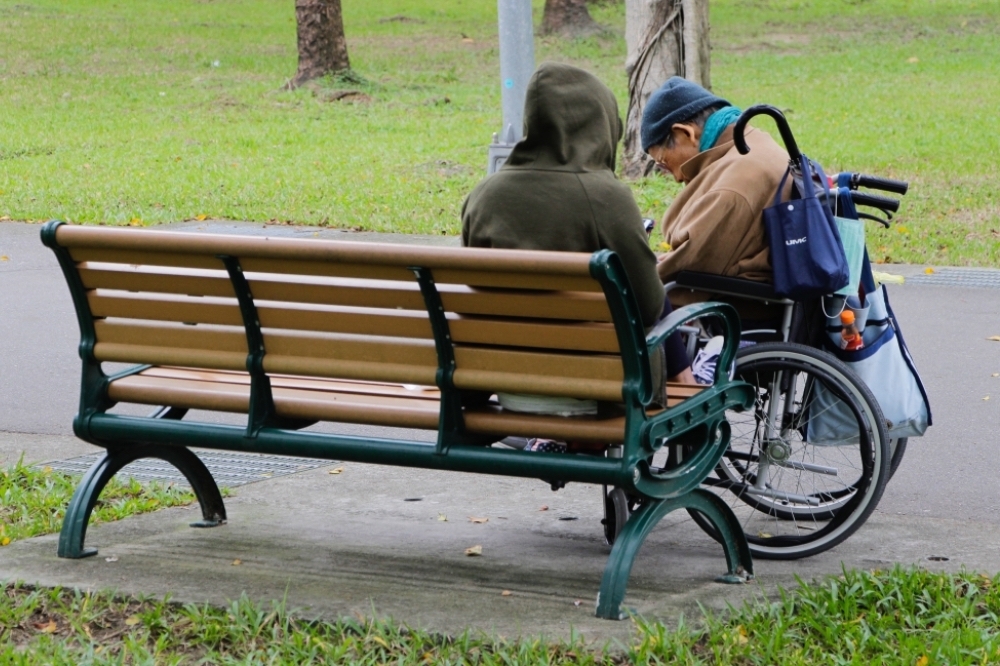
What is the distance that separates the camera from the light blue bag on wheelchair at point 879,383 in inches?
172

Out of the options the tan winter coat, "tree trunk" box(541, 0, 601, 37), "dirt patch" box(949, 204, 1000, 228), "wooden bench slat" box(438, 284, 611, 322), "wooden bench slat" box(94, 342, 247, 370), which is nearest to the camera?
"wooden bench slat" box(438, 284, 611, 322)

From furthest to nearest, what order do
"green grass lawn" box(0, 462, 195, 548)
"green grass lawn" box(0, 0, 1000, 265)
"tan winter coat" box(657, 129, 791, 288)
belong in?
1. "green grass lawn" box(0, 0, 1000, 265)
2. "green grass lawn" box(0, 462, 195, 548)
3. "tan winter coat" box(657, 129, 791, 288)

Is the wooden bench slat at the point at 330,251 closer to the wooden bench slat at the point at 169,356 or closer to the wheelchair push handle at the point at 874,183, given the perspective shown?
the wooden bench slat at the point at 169,356

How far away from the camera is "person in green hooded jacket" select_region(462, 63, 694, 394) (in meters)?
3.77

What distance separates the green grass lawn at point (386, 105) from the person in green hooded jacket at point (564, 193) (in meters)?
6.48

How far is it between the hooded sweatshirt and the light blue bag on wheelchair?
0.83m

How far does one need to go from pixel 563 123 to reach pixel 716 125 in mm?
906

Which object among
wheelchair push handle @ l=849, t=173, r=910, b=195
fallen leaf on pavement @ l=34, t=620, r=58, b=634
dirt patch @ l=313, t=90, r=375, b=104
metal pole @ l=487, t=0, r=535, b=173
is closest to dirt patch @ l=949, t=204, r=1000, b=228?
metal pole @ l=487, t=0, r=535, b=173

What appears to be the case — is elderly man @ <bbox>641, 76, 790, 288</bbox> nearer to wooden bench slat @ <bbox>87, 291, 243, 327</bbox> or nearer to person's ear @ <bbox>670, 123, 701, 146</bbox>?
person's ear @ <bbox>670, 123, 701, 146</bbox>

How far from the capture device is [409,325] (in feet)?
12.3

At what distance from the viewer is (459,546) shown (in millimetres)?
4383

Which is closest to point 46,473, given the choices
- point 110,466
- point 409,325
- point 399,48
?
point 110,466

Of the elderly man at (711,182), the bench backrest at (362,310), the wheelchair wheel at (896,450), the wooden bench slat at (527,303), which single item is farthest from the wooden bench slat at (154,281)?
the wheelchair wheel at (896,450)

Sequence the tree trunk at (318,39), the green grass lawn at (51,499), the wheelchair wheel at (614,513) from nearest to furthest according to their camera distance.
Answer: the wheelchair wheel at (614,513) → the green grass lawn at (51,499) → the tree trunk at (318,39)
